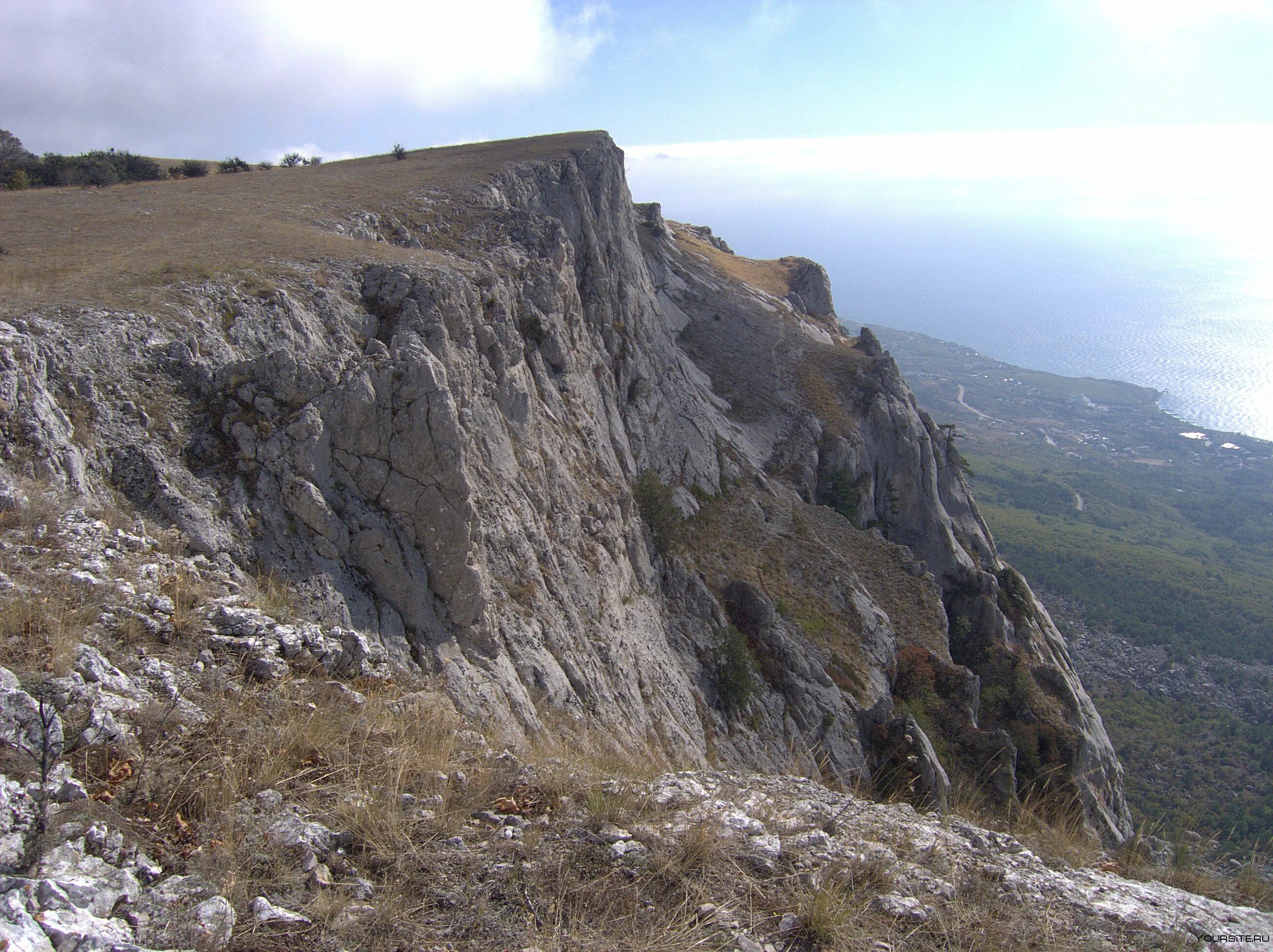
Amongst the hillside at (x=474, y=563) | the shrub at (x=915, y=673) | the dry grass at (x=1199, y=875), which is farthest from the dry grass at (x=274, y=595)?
the shrub at (x=915, y=673)

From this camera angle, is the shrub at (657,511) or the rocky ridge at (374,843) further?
the shrub at (657,511)

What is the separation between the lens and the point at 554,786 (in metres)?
6.05

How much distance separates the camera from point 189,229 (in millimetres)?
19125

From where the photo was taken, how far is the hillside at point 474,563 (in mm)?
5309

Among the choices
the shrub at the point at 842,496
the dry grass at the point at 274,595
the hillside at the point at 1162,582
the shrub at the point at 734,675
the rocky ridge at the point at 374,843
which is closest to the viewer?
the rocky ridge at the point at 374,843

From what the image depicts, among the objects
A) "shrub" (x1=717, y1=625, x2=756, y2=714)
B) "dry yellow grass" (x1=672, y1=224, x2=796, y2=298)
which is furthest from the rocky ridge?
"dry yellow grass" (x1=672, y1=224, x2=796, y2=298)

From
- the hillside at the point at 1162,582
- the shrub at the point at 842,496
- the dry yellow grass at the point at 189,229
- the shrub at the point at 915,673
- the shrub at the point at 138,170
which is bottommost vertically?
the hillside at the point at 1162,582

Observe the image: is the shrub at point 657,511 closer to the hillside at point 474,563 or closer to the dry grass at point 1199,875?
the hillside at point 474,563

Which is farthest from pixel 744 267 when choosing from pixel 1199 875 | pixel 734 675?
pixel 1199 875

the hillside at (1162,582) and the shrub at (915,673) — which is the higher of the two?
the shrub at (915,673)

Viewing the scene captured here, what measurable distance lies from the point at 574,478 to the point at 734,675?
816 centimetres

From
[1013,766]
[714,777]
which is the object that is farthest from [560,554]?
[1013,766]

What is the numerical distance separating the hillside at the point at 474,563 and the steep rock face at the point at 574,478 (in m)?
0.09

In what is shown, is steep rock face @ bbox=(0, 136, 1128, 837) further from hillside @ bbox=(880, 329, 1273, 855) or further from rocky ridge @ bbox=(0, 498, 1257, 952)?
hillside @ bbox=(880, 329, 1273, 855)
